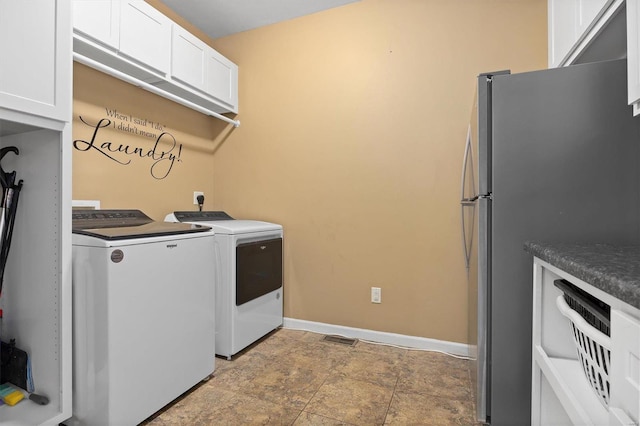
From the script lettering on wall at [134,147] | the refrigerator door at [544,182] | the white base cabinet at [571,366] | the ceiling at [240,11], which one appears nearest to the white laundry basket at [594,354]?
the white base cabinet at [571,366]

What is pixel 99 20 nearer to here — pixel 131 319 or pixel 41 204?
pixel 41 204

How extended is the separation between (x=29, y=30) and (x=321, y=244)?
2.10 m

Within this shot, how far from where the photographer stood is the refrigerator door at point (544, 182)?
1260 mm

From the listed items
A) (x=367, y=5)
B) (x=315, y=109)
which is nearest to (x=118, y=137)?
(x=315, y=109)

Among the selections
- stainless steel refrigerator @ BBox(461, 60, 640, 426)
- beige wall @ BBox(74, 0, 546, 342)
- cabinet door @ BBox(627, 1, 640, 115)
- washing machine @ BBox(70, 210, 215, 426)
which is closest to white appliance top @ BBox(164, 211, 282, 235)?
beige wall @ BBox(74, 0, 546, 342)

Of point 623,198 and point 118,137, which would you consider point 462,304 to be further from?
point 118,137

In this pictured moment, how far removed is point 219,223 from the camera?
7.94 ft

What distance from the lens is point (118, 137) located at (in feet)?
7.50

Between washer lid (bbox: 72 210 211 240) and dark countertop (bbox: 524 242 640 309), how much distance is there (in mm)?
1610

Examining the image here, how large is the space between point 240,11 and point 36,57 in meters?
1.83

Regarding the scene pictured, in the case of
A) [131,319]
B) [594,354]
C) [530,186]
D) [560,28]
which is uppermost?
[560,28]

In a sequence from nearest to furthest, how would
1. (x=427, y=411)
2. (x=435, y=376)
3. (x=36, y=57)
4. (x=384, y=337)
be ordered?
(x=36, y=57) < (x=427, y=411) < (x=435, y=376) < (x=384, y=337)

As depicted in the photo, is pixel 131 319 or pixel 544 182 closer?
pixel 544 182

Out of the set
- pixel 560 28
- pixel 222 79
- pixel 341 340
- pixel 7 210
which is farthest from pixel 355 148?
pixel 7 210
